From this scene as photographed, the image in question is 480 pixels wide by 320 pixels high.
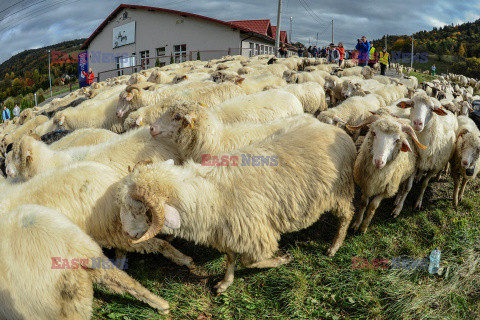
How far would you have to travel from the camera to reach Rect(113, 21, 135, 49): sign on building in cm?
3400

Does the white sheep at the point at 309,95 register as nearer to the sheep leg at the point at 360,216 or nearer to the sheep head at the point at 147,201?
the sheep leg at the point at 360,216

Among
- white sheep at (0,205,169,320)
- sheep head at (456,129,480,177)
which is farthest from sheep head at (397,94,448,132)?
white sheep at (0,205,169,320)

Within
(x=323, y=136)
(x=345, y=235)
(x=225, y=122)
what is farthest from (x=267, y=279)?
(x=225, y=122)

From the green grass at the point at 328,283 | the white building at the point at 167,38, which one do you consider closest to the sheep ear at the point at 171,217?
the green grass at the point at 328,283

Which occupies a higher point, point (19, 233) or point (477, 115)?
point (477, 115)

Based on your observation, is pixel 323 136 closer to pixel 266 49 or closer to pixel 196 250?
pixel 196 250

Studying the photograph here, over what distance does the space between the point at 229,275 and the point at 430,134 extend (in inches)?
136

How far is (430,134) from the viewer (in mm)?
4469

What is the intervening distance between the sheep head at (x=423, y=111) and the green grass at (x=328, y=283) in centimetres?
137

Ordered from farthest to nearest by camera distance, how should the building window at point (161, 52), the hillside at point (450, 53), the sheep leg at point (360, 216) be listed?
the hillside at point (450, 53) → the building window at point (161, 52) → the sheep leg at point (360, 216)

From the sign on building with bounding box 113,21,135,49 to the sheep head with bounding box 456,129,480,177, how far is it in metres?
35.2

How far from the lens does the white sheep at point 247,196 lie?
9.42 feet

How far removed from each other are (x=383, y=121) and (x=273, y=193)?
5.38ft

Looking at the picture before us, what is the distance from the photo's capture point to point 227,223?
10.0 feet
